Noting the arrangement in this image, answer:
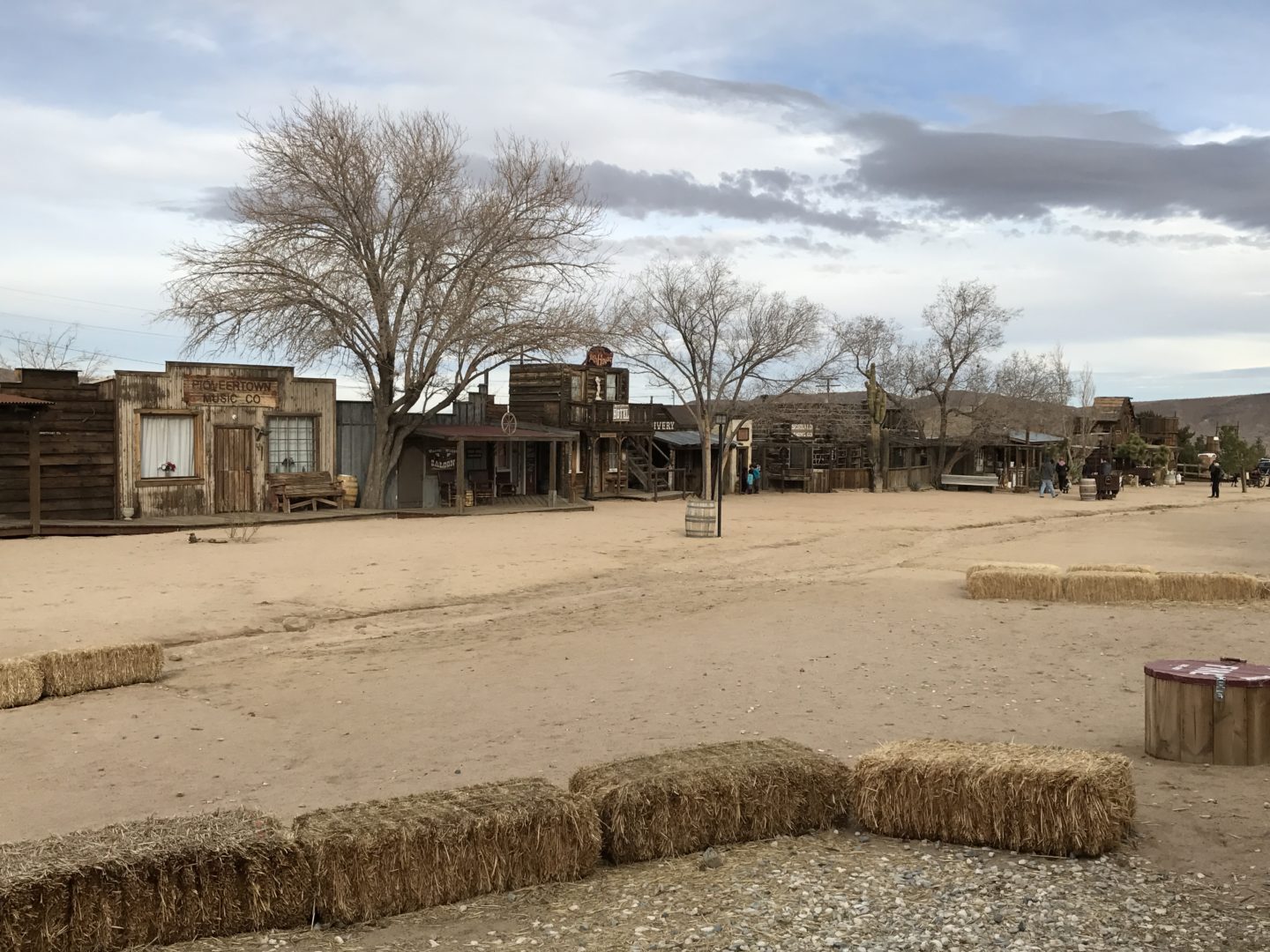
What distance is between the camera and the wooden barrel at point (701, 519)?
27.0 m

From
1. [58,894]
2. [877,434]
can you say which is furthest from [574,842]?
[877,434]

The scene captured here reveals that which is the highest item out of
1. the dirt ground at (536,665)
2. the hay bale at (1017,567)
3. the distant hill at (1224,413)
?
the distant hill at (1224,413)

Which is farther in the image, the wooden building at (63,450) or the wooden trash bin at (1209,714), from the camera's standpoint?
the wooden building at (63,450)

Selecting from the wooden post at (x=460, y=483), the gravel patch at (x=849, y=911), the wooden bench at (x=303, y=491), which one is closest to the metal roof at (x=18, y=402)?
the wooden bench at (x=303, y=491)

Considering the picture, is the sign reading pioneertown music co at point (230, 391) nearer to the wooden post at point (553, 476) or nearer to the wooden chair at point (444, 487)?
the wooden chair at point (444, 487)

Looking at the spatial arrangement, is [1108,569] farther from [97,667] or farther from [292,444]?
[292,444]

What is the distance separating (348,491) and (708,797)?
26944 millimetres

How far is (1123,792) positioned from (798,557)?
1708 cm

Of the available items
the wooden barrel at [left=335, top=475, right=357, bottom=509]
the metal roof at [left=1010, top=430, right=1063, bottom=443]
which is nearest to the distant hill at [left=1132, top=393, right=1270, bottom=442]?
the metal roof at [left=1010, top=430, right=1063, bottom=443]

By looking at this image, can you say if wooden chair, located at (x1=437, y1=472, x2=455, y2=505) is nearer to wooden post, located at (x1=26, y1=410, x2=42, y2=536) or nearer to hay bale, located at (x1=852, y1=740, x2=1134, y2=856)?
wooden post, located at (x1=26, y1=410, x2=42, y2=536)

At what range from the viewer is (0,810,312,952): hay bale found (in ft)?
15.8

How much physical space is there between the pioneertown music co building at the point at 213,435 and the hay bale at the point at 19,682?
58.7 ft

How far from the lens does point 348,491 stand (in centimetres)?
3183

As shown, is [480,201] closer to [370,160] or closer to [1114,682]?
[370,160]
